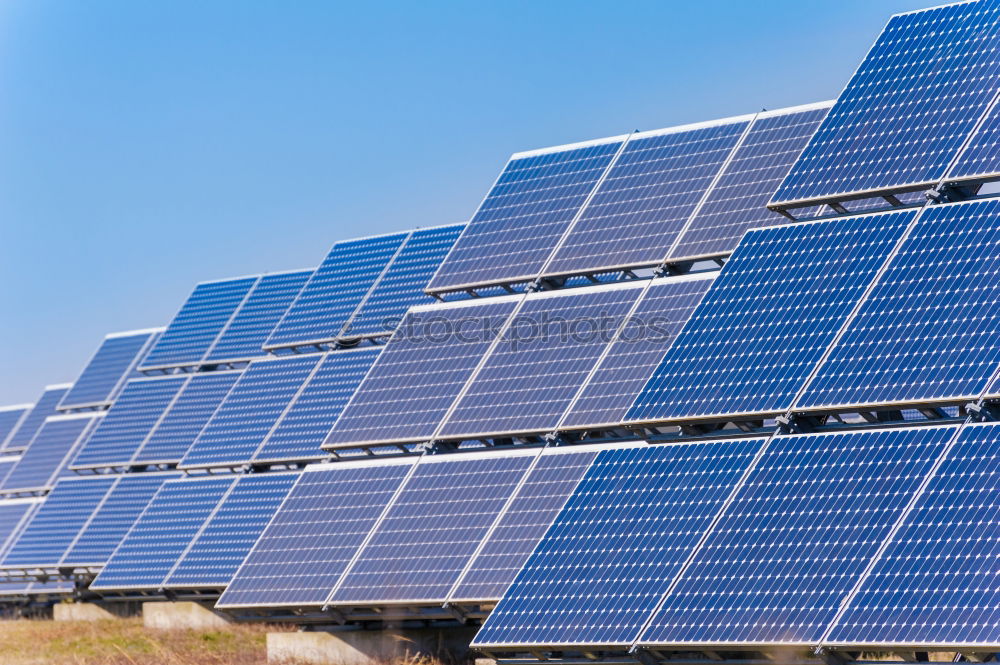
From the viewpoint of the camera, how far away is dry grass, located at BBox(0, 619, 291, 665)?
2998 centimetres

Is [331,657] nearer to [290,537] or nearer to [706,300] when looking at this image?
[290,537]

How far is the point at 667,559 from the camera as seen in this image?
21.0 m

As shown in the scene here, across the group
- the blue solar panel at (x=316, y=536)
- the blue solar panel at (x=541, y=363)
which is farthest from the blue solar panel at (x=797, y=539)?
the blue solar panel at (x=316, y=536)

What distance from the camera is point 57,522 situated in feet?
144

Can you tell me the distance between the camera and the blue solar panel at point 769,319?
72.0ft

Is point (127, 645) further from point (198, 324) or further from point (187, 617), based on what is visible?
point (198, 324)

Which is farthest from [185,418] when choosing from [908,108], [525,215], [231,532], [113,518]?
[908,108]

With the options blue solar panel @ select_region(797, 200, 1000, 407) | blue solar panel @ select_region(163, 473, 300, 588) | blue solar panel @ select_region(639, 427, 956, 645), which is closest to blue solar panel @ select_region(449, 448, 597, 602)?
blue solar panel @ select_region(639, 427, 956, 645)

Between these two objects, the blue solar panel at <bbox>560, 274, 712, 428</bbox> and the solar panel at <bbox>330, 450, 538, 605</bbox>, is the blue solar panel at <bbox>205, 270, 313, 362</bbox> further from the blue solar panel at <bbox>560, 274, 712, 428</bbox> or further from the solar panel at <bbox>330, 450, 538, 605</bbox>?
the blue solar panel at <bbox>560, 274, 712, 428</bbox>

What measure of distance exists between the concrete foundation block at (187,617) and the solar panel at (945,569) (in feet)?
70.2

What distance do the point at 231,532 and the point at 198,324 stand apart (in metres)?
14.4

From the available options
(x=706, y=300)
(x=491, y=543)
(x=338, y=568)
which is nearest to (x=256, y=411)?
(x=338, y=568)

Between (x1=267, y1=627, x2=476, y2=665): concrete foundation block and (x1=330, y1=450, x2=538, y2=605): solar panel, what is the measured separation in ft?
5.01

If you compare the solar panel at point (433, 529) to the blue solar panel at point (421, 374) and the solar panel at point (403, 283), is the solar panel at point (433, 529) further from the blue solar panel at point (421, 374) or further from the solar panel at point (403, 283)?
the solar panel at point (403, 283)
